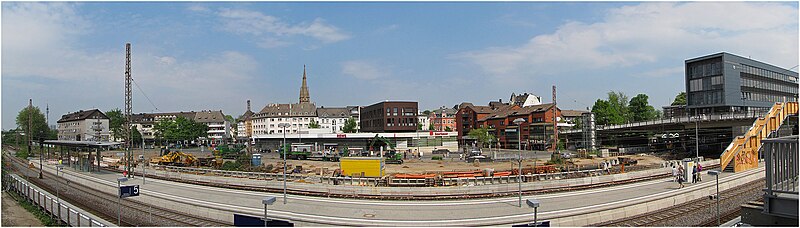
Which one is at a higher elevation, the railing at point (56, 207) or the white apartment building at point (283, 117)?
the white apartment building at point (283, 117)

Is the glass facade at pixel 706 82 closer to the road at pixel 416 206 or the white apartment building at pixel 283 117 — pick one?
the road at pixel 416 206

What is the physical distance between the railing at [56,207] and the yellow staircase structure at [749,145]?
A: 46.2 metres

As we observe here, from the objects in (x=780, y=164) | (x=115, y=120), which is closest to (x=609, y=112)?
(x=780, y=164)

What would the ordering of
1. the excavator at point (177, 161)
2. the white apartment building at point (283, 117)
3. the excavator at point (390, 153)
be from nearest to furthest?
the excavator at point (177, 161), the excavator at point (390, 153), the white apartment building at point (283, 117)

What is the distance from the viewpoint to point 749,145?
42938 mm

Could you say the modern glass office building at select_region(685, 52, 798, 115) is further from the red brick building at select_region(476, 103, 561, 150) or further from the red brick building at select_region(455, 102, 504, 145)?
the red brick building at select_region(455, 102, 504, 145)

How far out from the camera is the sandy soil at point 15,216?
83.3 feet

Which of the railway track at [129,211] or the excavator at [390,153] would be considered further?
the excavator at [390,153]

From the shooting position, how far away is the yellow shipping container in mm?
35250

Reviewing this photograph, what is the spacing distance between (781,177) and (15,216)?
3807 centimetres

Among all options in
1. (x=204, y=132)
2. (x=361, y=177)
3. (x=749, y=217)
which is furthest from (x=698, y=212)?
(x=204, y=132)

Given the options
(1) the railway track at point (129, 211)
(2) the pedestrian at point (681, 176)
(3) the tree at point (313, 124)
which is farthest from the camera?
(3) the tree at point (313, 124)

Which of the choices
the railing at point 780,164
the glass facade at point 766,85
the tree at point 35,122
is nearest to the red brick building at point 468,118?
the glass facade at point 766,85

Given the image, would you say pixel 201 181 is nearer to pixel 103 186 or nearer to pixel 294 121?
pixel 103 186
